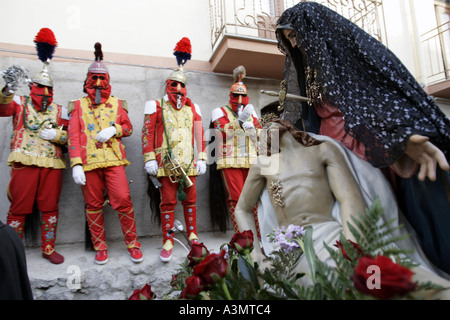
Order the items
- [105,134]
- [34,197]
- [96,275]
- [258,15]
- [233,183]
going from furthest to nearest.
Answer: [258,15] < [233,183] < [105,134] < [34,197] < [96,275]

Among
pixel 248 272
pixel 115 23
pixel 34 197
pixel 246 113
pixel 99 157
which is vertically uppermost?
pixel 115 23

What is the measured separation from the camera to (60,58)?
13.6 ft

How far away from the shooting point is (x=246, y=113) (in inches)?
153

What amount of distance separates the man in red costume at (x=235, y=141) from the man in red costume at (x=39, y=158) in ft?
5.99

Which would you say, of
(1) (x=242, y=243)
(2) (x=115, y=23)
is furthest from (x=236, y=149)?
(1) (x=242, y=243)

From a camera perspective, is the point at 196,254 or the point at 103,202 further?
the point at 103,202

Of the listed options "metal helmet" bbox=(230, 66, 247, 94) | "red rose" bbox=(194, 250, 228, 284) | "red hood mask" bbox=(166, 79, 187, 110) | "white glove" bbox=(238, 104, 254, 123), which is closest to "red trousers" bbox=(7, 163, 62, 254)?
"red hood mask" bbox=(166, 79, 187, 110)

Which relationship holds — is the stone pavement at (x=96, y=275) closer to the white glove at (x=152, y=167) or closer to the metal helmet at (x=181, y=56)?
the white glove at (x=152, y=167)

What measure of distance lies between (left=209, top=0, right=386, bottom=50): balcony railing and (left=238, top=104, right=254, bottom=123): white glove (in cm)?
127

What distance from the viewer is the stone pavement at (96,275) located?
8.94 ft

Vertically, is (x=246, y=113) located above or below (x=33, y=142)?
above

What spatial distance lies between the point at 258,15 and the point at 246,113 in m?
2.02

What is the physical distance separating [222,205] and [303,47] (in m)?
3.13

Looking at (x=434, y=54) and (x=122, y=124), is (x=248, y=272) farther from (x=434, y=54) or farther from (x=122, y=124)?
(x=434, y=54)
